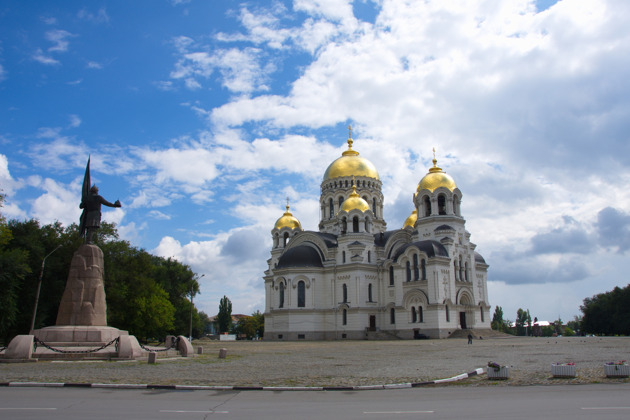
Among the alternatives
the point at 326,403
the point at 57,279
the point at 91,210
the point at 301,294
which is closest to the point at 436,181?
the point at 301,294

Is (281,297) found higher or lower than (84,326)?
higher

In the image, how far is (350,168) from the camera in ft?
218

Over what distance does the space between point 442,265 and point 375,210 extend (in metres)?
15.9

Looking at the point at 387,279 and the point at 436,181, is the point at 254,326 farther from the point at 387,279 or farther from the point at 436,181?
the point at 436,181

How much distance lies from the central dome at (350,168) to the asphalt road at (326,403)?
5478 centimetres

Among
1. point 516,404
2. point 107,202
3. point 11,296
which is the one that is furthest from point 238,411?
point 11,296

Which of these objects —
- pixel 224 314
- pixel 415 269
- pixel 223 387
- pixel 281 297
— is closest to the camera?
pixel 223 387

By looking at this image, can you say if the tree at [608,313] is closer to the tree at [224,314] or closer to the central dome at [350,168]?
the central dome at [350,168]

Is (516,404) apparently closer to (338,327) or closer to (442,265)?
(442,265)

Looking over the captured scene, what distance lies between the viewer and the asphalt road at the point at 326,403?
8.76 metres

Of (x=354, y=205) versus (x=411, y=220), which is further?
(x=411, y=220)

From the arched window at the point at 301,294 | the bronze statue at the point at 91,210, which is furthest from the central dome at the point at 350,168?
the bronze statue at the point at 91,210

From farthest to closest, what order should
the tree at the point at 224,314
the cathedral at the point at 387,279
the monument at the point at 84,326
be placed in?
the tree at the point at 224,314 < the cathedral at the point at 387,279 < the monument at the point at 84,326

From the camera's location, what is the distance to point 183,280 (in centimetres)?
6181
